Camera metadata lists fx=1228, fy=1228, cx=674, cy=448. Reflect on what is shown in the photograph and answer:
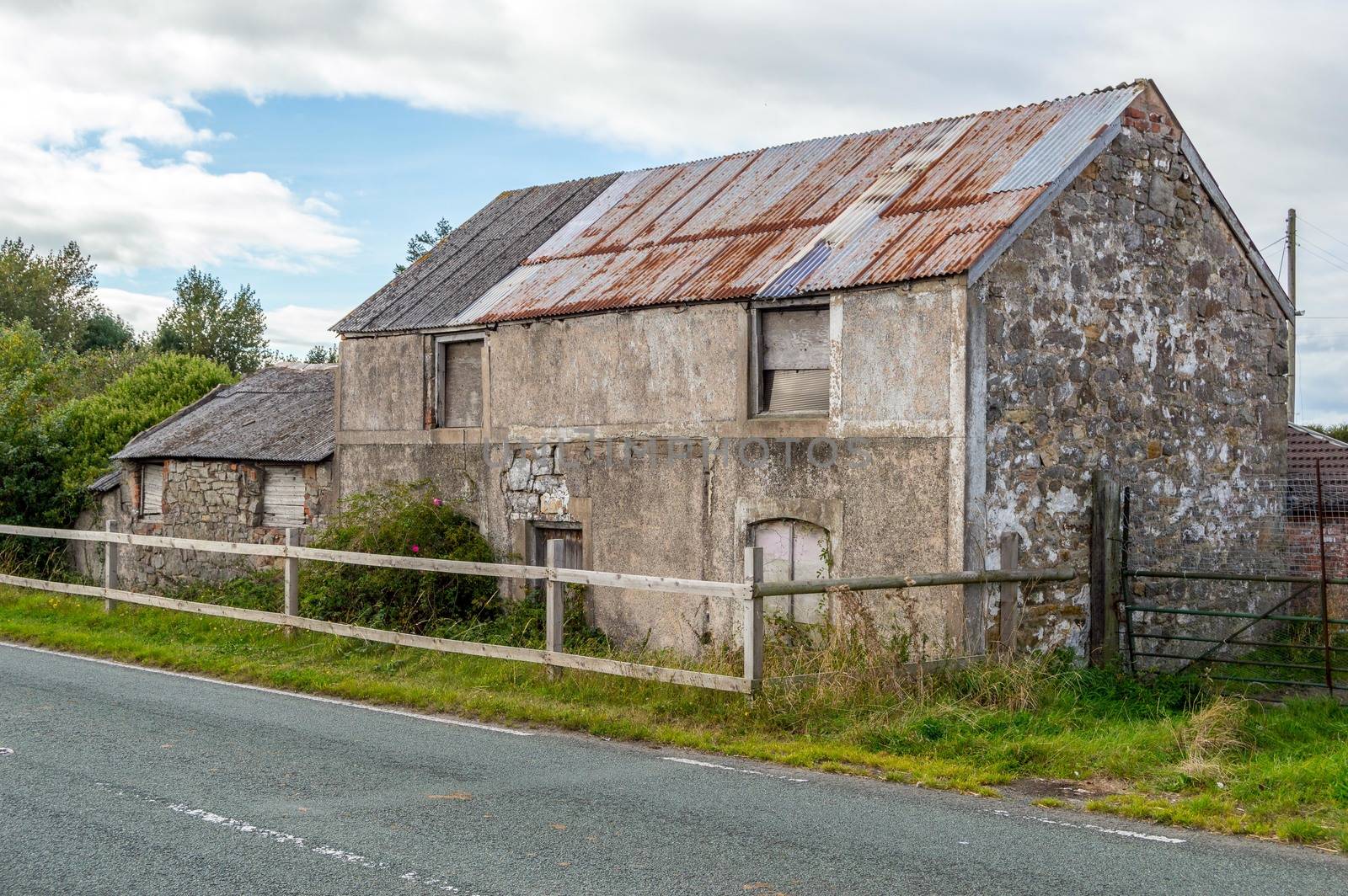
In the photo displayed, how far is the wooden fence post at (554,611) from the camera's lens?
11.2 m

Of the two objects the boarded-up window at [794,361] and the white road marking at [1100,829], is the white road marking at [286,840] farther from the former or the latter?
the boarded-up window at [794,361]

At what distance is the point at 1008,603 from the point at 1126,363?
10.7 ft

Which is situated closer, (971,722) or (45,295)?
(971,722)

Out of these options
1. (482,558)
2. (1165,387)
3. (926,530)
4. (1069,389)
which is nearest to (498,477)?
(482,558)

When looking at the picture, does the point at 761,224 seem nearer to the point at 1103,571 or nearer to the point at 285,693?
the point at 1103,571

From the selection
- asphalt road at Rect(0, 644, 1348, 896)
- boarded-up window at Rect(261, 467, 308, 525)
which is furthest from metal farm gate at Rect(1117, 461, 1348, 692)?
boarded-up window at Rect(261, 467, 308, 525)

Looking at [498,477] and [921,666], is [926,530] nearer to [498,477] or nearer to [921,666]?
[921,666]

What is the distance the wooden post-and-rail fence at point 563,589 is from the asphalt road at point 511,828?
1.24 meters

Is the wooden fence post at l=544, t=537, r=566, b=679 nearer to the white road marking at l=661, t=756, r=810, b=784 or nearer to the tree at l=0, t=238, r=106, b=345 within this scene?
the white road marking at l=661, t=756, r=810, b=784

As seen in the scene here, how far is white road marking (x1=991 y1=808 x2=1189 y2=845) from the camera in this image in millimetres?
6664

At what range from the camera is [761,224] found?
14469 mm

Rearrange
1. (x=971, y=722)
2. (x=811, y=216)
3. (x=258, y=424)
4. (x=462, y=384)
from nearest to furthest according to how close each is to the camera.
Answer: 1. (x=971, y=722)
2. (x=811, y=216)
3. (x=462, y=384)
4. (x=258, y=424)

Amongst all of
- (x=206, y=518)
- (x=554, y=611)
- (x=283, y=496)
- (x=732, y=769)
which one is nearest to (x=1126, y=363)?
(x=554, y=611)

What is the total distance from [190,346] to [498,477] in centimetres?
4179
